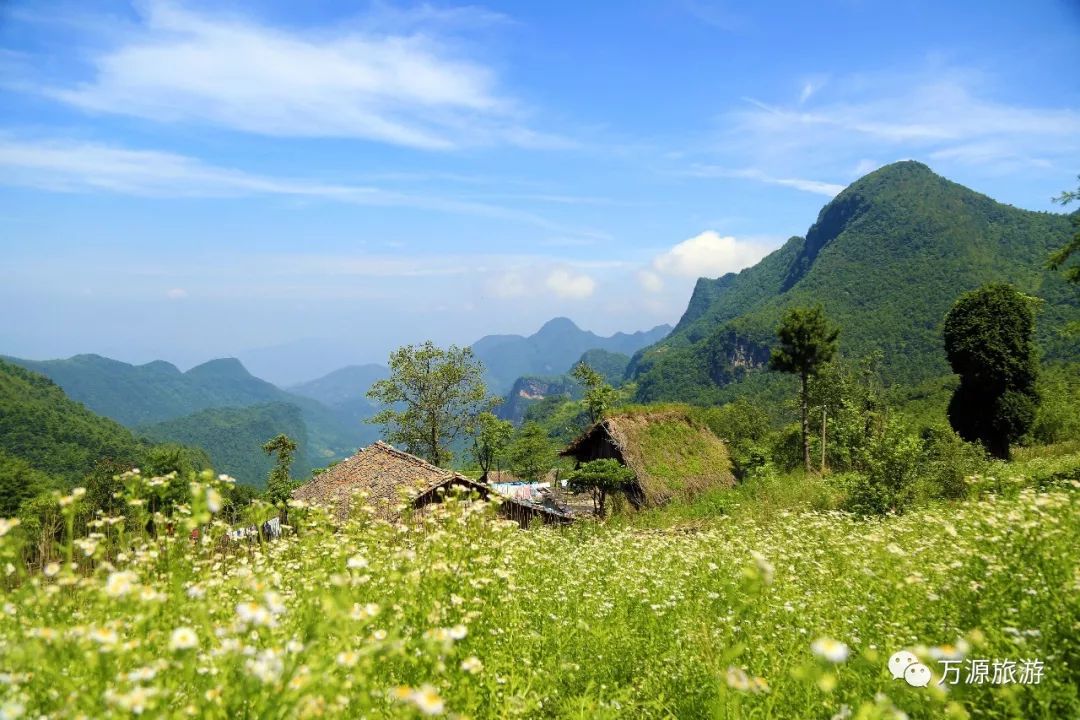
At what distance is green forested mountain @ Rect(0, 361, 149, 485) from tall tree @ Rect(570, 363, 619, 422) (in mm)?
63777

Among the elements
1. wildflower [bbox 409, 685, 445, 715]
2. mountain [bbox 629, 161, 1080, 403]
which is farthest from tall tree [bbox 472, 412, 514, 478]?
mountain [bbox 629, 161, 1080, 403]

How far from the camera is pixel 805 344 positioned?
2584cm

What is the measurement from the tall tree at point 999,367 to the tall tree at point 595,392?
833 inches

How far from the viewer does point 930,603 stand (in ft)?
13.6

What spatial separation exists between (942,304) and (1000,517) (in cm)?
10838

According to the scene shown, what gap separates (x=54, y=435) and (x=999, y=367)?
10595 cm

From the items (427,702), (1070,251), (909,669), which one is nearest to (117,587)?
(427,702)

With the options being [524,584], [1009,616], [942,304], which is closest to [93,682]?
[524,584]

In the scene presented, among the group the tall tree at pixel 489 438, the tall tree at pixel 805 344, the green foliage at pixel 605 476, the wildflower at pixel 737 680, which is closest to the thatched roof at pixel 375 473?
the green foliage at pixel 605 476

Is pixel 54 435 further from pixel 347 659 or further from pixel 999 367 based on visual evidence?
pixel 347 659

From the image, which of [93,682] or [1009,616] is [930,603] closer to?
[1009,616]

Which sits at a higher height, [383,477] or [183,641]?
[183,641]

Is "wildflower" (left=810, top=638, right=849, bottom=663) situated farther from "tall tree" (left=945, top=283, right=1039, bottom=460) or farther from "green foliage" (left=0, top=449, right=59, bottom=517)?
"green foliage" (left=0, top=449, right=59, bottom=517)

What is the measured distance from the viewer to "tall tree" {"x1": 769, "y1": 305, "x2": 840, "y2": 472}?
25766mm
